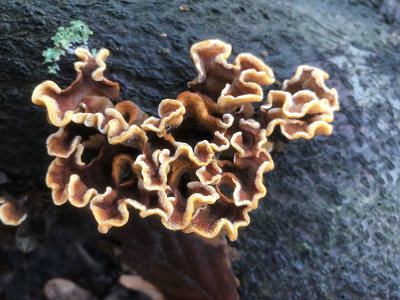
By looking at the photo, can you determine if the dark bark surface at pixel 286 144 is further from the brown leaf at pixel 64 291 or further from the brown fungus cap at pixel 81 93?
the brown leaf at pixel 64 291

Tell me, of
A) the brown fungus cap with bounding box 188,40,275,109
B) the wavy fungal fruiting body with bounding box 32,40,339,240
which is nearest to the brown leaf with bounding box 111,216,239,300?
the wavy fungal fruiting body with bounding box 32,40,339,240

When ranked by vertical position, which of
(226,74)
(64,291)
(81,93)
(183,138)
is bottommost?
(64,291)

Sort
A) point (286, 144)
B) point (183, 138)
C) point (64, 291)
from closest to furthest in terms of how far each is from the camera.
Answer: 1. point (183, 138)
2. point (286, 144)
3. point (64, 291)

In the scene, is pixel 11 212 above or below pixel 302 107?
below

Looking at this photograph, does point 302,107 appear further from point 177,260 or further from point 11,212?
point 11,212

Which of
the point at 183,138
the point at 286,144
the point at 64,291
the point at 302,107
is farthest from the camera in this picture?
the point at 64,291

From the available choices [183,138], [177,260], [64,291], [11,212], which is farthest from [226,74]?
[64,291]
